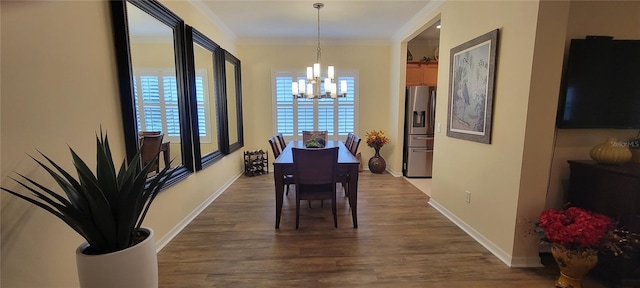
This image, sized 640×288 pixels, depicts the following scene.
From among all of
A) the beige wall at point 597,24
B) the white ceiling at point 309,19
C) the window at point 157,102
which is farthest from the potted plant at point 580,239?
the window at point 157,102

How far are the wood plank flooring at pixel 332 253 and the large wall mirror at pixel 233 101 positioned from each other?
1541 millimetres

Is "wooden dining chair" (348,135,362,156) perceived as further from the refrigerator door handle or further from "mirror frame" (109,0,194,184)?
"mirror frame" (109,0,194,184)

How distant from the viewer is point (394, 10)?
11.7ft

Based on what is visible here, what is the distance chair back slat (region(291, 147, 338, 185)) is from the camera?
102 inches

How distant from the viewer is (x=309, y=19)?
3.91 meters

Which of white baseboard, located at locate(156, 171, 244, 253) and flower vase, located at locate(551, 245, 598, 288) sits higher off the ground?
flower vase, located at locate(551, 245, 598, 288)

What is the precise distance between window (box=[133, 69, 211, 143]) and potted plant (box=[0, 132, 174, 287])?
91 cm

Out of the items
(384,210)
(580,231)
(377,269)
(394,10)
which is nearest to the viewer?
(580,231)

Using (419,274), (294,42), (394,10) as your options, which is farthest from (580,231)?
(294,42)

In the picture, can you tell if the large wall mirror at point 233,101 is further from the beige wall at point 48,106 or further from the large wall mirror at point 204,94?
the beige wall at point 48,106

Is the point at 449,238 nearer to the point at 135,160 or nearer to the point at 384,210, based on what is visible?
the point at 384,210

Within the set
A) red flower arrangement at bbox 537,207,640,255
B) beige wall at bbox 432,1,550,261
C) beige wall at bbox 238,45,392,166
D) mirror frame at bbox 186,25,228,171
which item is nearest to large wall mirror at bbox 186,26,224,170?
mirror frame at bbox 186,25,228,171

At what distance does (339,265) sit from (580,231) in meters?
1.66

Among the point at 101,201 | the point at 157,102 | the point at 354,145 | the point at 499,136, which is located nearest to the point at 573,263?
the point at 499,136
